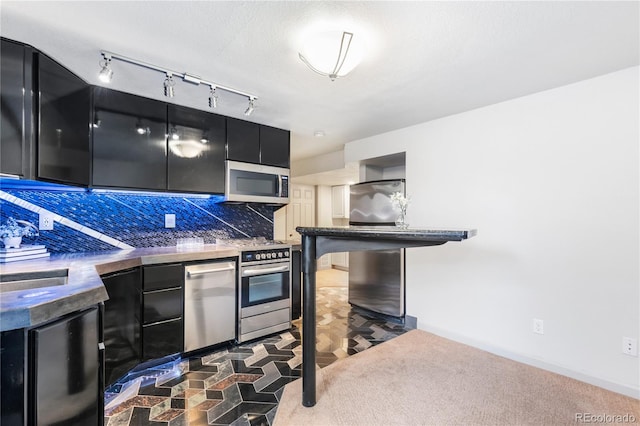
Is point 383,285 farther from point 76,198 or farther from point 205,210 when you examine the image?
point 76,198

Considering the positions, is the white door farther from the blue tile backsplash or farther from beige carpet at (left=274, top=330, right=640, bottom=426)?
beige carpet at (left=274, top=330, right=640, bottom=426)

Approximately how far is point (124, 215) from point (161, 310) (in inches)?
39.8

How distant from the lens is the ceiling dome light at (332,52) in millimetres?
1593

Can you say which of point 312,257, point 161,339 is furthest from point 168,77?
point 161,339

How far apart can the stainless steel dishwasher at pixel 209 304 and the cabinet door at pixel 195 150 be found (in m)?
0.80

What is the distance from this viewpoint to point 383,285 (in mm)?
3660

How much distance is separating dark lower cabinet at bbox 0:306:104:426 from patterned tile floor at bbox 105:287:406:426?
30.4 inches

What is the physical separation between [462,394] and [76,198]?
3447 mm

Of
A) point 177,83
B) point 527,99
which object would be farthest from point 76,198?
point 527,99

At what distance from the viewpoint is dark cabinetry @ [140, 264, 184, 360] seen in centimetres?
233

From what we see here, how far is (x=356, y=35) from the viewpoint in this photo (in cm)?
164

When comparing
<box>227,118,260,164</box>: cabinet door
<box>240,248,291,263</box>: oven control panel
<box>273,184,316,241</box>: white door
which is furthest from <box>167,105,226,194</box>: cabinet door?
<box>273,184,316,241</box>: white door
